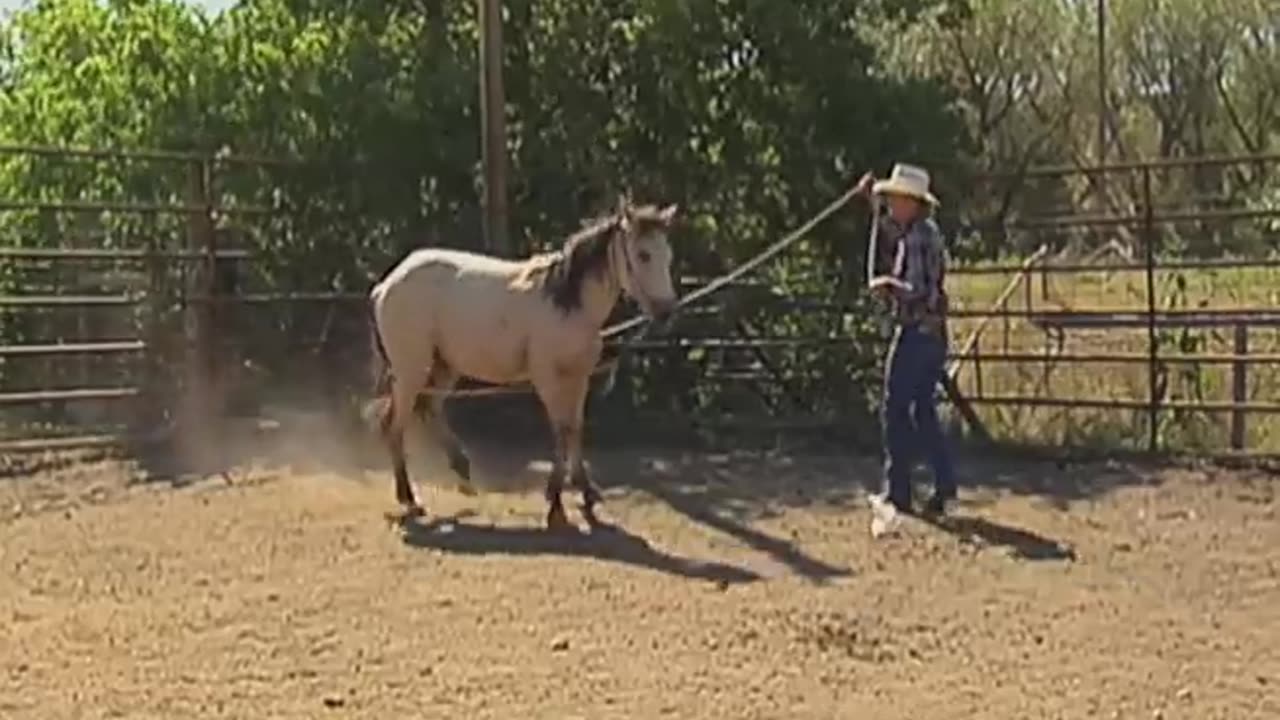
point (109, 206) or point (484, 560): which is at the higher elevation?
point (109, 206)

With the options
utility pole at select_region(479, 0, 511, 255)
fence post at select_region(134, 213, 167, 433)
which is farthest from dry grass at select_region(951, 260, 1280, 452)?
fence post at select_region(134, 213, 167, 433)

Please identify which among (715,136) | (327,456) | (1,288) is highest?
(715,136)

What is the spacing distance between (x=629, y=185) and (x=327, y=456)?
9.03 feet

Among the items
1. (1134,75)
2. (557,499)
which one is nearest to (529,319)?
(557,499)

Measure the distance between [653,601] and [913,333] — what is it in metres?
2.17

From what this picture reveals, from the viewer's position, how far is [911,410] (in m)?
8.77

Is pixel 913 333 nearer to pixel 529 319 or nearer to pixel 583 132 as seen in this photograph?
pixel 529 319

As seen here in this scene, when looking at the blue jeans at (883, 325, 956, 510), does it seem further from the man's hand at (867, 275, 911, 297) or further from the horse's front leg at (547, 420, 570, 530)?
the horse's front leg at (547, 420, 570, 530)

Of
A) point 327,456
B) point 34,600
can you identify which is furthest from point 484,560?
point 327,456

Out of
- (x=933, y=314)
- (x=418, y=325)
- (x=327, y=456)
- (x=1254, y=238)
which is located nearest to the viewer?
(x=933, y=314)

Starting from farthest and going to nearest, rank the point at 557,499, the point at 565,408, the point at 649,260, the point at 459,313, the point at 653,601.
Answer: the point at 459,313 < the point at 565,408 < the point at 557,499 < the point at 649,260 < the point at 653,601

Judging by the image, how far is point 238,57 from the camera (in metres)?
13.3

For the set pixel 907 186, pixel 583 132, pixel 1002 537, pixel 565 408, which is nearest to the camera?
pixel 1002 537

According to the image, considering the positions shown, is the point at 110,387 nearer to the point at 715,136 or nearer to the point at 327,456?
the point at 327,456
